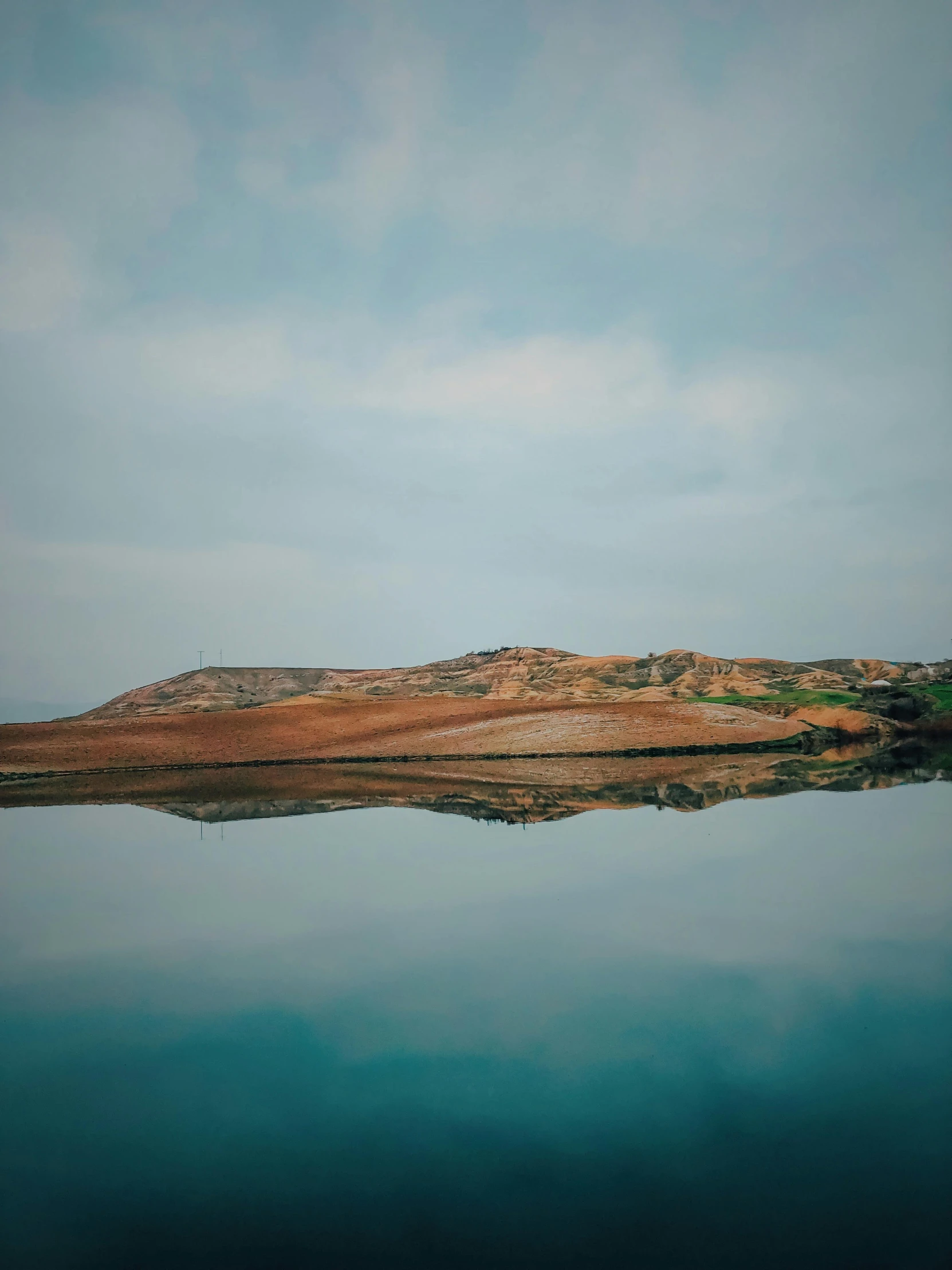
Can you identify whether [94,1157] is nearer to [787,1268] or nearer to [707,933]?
[787,1268]

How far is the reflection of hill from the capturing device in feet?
91.3

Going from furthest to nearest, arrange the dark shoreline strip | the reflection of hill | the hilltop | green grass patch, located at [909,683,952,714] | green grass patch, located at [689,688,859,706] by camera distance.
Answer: green grass patch, located at [909,683,952,714] → green grass patch, located at [689,688,859,706] → the hilltop → the dark shoreline strip → the reflection of hill

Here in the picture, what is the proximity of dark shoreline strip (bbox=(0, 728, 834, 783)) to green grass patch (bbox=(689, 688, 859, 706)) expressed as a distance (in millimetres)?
12396

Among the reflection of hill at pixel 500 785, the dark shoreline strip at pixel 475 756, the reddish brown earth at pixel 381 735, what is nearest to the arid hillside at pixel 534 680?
the reddish brown earth at pixel 381 735

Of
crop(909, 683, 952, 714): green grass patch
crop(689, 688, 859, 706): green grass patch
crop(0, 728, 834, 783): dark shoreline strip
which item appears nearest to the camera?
crop(0, 728, 834, 783): dark shoreline strip

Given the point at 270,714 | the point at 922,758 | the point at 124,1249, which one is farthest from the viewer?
the point at 270,714

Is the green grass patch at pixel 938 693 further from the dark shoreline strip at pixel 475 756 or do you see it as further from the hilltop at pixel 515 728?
the dark shoreline strip at pixel 475 756

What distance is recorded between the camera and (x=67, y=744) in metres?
50.0

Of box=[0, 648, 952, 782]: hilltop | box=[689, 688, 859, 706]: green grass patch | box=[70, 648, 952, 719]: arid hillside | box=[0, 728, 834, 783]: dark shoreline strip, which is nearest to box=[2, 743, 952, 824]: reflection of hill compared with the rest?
box=[0, 728, 834, 783]: dark shoreline strip

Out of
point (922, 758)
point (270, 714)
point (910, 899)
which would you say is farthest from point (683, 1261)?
point (270, 714)

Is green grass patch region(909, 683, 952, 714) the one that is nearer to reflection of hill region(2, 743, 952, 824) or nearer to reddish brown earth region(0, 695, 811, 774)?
reddish brown earth region(0, 695, 811, 774)

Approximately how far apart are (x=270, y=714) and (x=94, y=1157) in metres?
56.2

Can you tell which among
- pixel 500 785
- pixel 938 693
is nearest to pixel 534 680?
pixel 938 693

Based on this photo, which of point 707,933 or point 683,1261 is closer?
point 683,1261
